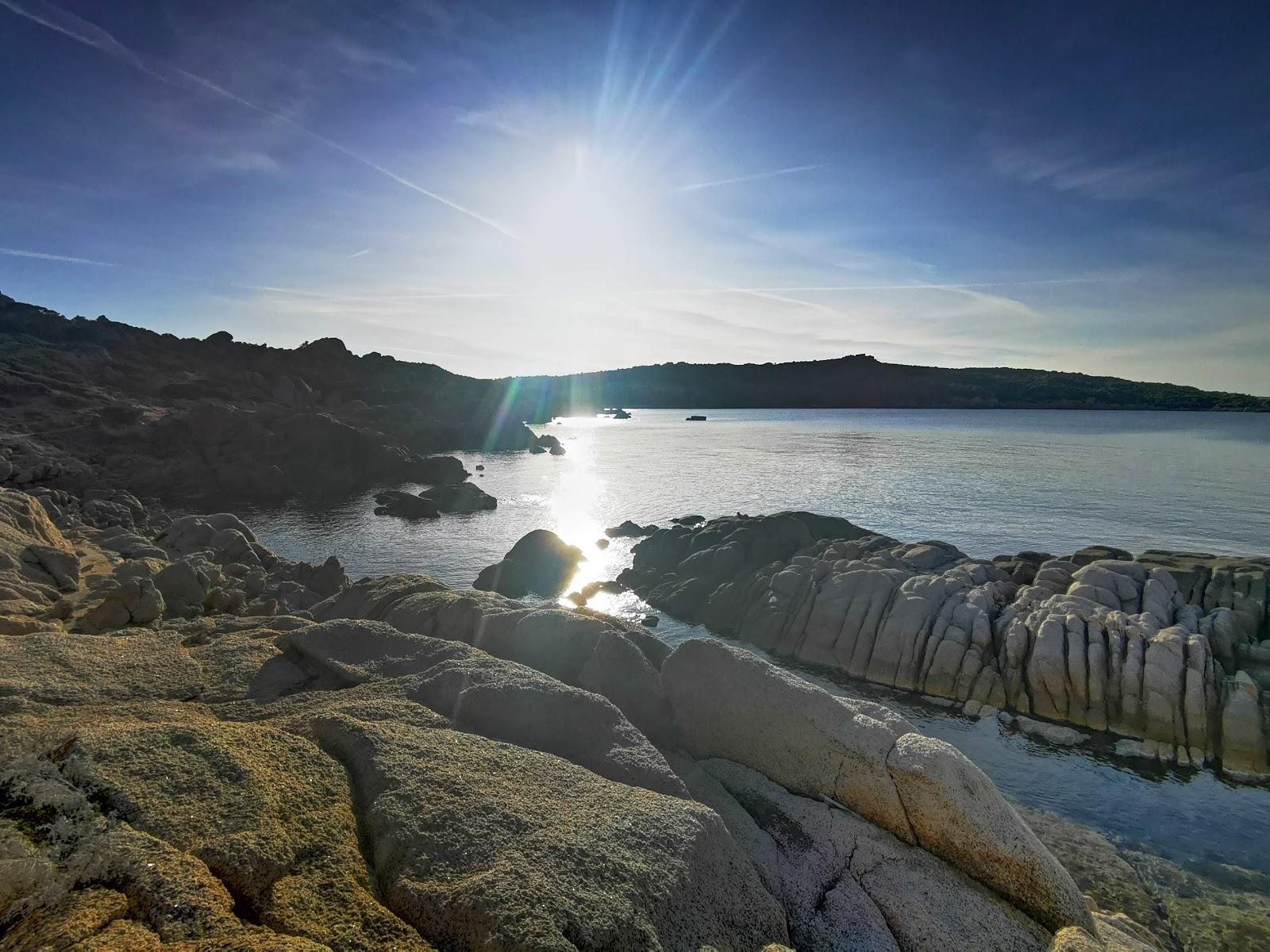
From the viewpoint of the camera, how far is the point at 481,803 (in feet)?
16.3

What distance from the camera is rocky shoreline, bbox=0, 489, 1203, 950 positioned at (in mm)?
3809

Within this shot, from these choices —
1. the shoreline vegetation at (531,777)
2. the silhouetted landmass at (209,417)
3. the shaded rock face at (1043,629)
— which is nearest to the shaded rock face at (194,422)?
the silhouetted landmass at (209,417)

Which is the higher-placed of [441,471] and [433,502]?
[441,471]

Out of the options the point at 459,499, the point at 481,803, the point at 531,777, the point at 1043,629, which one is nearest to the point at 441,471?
the point at 459,499

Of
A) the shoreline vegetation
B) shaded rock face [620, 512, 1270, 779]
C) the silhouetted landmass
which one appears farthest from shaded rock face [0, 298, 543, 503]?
shaded rock face [620, 512, 1270, 779]

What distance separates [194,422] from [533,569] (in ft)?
123

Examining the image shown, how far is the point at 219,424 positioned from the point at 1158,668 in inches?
2256

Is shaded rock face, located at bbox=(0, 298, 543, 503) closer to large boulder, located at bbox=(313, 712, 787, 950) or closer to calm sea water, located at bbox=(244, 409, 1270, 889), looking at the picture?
calm sea water, located at bbox=(244, 409, 1270, 889)

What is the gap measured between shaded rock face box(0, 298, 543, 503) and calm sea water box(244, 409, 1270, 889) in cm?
644

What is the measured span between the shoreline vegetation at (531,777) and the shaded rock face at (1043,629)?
9 centimetres

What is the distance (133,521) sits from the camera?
94.8 feet

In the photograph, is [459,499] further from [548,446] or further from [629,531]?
[548,446]

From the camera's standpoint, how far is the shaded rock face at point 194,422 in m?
42.2

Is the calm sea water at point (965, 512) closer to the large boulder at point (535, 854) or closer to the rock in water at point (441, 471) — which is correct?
the rock in water at point (441, 471)
